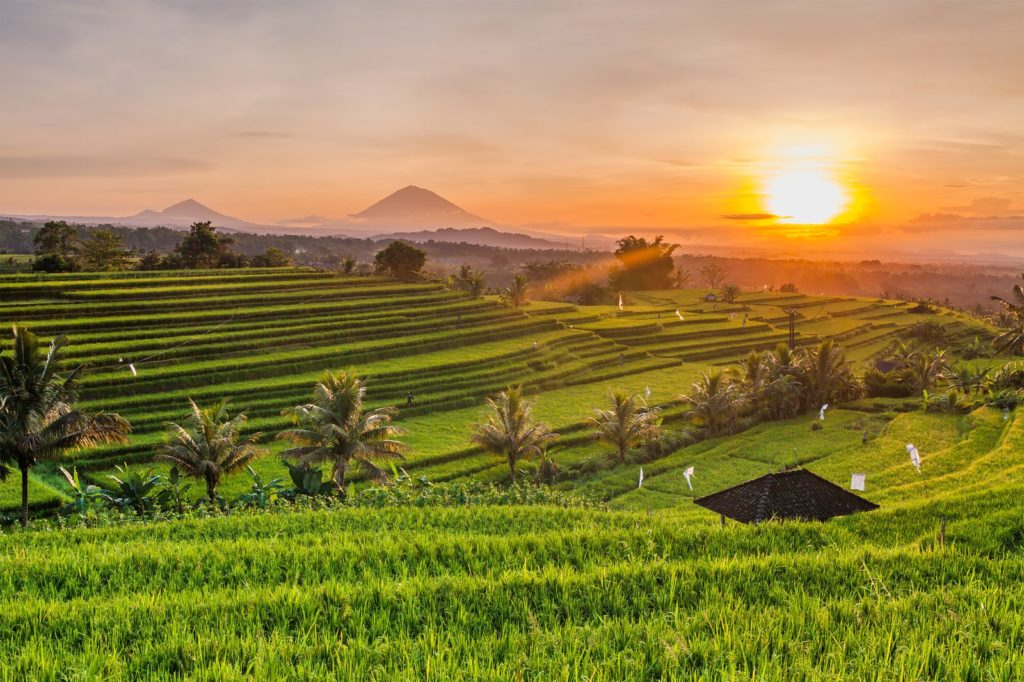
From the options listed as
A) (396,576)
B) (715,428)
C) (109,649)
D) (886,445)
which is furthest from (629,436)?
(109,649)

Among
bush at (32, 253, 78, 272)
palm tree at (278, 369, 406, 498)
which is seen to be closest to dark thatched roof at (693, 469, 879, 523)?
palm tree at (278, 369, 406, 498)

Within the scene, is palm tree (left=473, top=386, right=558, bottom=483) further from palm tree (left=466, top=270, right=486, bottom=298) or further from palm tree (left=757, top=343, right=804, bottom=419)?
palm tree (left=466, top=270, right=486, bottom=298)

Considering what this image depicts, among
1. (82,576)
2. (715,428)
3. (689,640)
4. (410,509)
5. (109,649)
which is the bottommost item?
(715,428)

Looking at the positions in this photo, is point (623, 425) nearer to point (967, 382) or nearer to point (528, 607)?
point (967, 382)

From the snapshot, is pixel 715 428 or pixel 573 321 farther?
pixel 573 321

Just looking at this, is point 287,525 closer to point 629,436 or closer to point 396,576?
point 396,576

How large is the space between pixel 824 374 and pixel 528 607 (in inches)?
1480

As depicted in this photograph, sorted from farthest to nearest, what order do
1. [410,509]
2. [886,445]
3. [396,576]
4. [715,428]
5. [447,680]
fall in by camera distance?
[715,428] < [886,445] < [410,509] < [396,576] < [447,680]

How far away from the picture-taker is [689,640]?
3977 mm

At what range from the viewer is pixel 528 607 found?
15.3ft

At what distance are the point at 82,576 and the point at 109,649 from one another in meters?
2.68

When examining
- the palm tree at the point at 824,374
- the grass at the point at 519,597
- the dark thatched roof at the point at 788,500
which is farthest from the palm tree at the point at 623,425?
the dark thatched roof at the point at 788,500

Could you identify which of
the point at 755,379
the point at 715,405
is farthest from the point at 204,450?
the point at 755,379

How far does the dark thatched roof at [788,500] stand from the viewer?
1304cm
